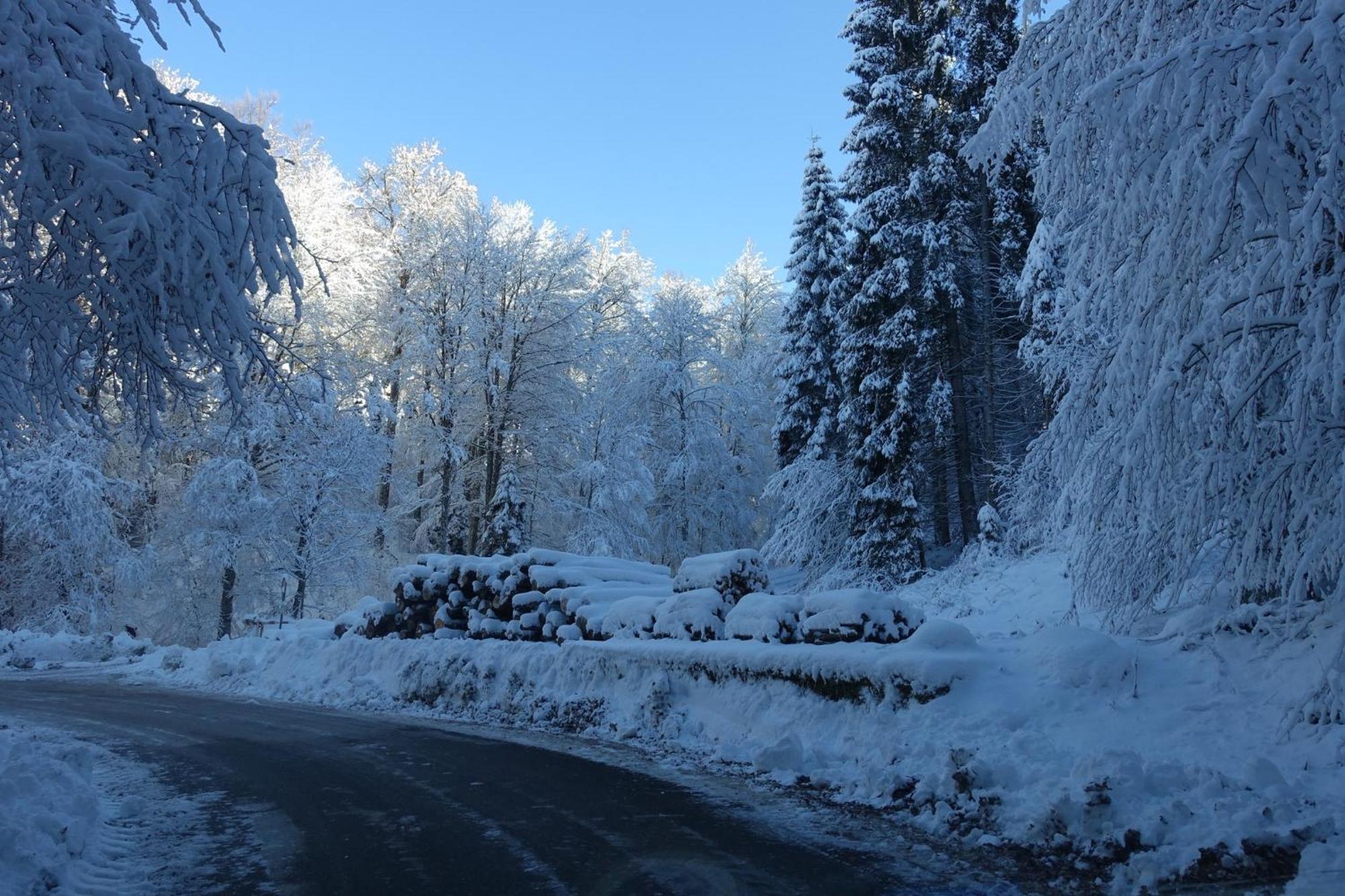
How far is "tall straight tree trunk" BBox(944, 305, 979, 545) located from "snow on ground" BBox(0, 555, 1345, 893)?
8480 mm

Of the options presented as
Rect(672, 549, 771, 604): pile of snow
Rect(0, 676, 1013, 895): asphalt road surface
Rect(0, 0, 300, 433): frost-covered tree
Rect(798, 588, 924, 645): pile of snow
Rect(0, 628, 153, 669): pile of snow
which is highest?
Rect(0, 0, 300, 433): frost-covered tree

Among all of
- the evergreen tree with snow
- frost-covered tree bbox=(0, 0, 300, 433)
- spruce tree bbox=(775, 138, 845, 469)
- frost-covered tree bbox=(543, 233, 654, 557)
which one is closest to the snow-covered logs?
frost-covered tree bbox=(0, 0, 300, 433)

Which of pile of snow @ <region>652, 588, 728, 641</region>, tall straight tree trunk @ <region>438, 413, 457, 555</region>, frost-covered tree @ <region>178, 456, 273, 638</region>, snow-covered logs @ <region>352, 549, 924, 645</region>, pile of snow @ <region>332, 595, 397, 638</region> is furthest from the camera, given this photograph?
tall straight tree trunk @ <region>438, 413, 457, 555</region>

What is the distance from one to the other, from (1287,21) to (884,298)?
15007 millimetres

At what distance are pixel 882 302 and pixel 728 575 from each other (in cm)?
1075

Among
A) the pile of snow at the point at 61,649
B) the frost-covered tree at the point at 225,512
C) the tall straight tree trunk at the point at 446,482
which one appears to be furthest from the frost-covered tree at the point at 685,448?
the pile of snow at the point at 61,649

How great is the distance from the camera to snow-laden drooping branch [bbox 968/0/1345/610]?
4711 millimetres

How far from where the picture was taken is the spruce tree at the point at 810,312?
1009 inches

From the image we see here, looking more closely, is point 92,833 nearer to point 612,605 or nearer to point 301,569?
point 612,605

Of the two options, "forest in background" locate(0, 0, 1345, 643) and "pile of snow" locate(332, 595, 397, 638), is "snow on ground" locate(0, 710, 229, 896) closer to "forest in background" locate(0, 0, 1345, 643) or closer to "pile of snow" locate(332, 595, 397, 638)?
"forest in background" locate(0, 0, 1345, 643)

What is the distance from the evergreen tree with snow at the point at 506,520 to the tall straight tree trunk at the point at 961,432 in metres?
11.8

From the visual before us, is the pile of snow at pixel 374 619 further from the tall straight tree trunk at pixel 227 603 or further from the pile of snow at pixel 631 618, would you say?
the tall straight tree trunk at pixel 227 603

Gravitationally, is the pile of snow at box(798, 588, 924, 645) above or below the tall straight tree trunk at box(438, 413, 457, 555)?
below

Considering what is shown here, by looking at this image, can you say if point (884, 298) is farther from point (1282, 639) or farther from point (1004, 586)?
point (1282, 639)
